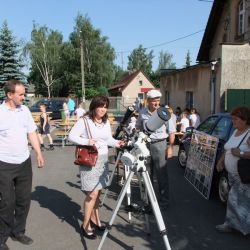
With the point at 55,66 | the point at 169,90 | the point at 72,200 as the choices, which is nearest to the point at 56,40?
the point at 55,66

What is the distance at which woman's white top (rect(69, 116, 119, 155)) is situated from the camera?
471 centimetres

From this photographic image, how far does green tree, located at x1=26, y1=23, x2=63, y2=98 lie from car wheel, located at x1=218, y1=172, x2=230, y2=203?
58252mm

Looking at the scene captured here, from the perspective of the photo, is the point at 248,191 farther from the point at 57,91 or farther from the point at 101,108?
the point at 57,91

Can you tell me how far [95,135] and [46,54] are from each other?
60.0 m

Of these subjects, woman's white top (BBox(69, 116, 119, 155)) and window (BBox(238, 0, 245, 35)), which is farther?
window (BBox(238, 0, 245, 35))

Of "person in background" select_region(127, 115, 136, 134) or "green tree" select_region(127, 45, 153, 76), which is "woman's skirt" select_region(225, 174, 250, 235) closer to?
"person in background" select_region(127, 115, 136, 134)

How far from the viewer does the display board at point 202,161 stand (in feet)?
22.1

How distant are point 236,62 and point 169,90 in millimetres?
9088

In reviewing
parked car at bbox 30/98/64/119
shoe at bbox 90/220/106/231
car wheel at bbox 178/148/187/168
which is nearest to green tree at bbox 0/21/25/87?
parked car at bbox 30/98/64/119

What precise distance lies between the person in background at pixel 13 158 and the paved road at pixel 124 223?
1.29 ft

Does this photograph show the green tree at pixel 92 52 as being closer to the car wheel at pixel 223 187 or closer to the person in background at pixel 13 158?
the car wheel at pixel 223 187

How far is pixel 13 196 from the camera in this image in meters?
4.64

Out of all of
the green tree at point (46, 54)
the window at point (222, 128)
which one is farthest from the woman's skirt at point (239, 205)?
the green tree at point (46, 54)

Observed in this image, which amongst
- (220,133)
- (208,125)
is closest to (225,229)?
(220,133)
